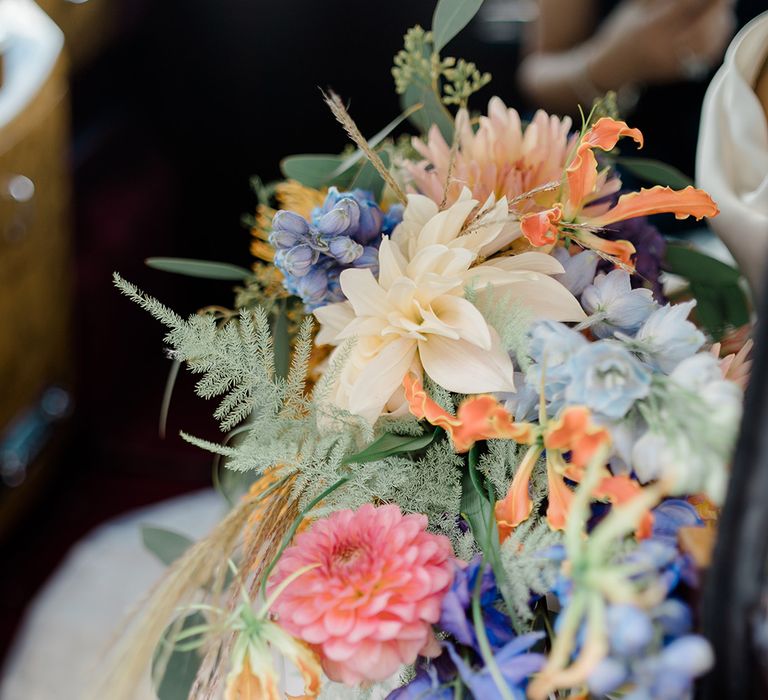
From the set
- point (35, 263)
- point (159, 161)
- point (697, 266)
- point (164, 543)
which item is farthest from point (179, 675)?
point (159, 161)

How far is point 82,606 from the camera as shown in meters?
1.03

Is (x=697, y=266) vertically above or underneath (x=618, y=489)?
underneath

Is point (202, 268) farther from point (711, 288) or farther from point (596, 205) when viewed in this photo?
point (711, 288)

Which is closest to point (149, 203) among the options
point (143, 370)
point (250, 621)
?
point (143, 370)

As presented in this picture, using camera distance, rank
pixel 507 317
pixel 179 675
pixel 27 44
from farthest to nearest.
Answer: pixel 27 44 → pixel 179 675 → pixel 507 317

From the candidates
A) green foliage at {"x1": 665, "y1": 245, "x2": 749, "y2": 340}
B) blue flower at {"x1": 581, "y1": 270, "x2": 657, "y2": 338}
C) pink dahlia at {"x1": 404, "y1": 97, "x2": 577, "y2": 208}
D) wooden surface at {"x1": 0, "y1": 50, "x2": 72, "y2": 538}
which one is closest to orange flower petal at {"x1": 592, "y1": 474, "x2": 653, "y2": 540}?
blue flower at {"x1": 581, "y1": 270, "x2": 657, "y2": 338}

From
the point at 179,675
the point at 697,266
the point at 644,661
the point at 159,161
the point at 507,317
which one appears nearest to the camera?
the point at 644,661

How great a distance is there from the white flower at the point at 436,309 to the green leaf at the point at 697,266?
0.78 feet

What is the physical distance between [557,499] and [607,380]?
6 centimetres

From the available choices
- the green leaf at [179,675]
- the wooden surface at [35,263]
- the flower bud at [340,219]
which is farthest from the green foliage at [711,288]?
the wooden surface at [35,263]

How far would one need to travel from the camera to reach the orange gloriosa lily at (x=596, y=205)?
1.45 ft

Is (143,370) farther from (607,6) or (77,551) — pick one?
(607,6)

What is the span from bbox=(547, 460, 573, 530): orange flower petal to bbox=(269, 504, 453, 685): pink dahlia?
5 centimetres

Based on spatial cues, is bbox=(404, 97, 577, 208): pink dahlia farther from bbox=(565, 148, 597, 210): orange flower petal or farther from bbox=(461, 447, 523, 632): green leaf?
bbox=(461, 447, 523, 632): green leaf
